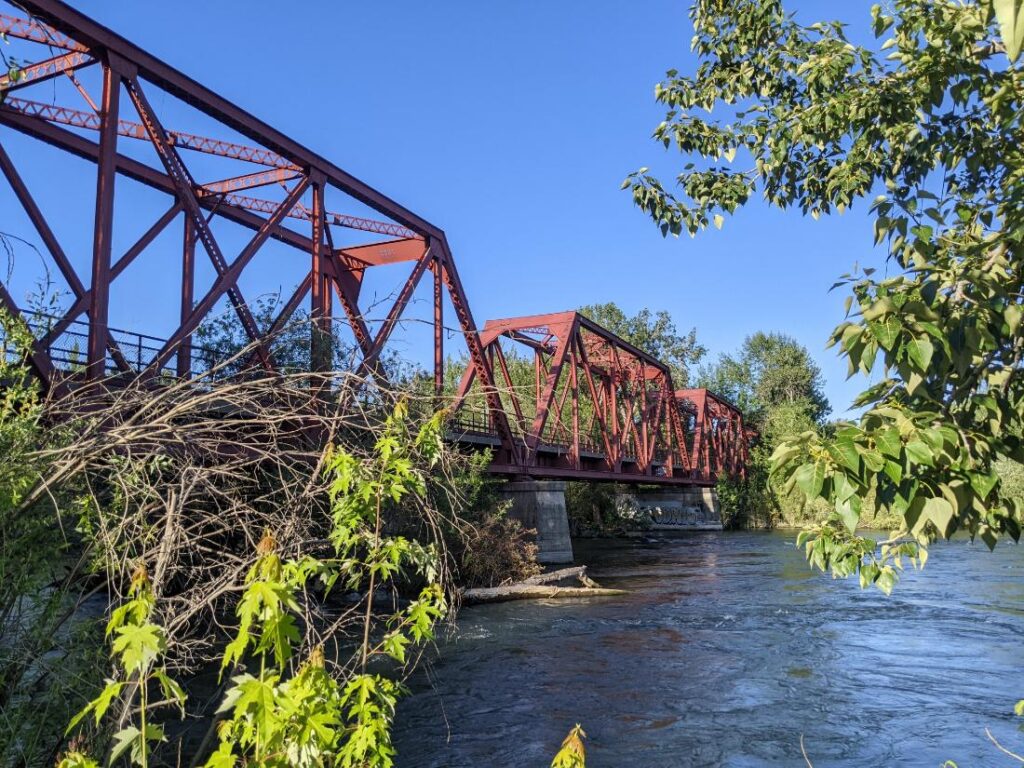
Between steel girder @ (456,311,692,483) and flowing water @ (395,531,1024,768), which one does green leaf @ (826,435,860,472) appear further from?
steel girder @ (456,311,692,483)

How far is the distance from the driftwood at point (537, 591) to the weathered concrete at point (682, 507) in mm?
36177

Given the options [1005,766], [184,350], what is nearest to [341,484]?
[1005,766]

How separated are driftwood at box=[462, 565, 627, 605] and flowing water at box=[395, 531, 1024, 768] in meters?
0.38

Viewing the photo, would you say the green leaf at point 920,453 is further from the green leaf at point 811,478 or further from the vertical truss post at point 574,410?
the vertical truss post at point 574,410

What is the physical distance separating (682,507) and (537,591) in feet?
132

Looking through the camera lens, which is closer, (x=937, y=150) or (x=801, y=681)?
(x=937, y=150)

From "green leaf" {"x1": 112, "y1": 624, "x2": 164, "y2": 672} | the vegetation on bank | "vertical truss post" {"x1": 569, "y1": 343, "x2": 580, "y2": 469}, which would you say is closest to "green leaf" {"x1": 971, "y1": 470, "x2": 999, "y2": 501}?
the vegetation on bank

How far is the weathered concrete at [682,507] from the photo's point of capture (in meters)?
57.4

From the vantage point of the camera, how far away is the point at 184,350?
1427cm

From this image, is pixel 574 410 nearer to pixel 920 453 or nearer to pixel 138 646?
pixel 920 453

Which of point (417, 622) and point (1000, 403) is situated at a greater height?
point (1000, 403)

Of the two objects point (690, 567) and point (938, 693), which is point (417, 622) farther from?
point (690, 567)

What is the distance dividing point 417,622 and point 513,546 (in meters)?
17.6

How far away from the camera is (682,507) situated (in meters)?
57.9
